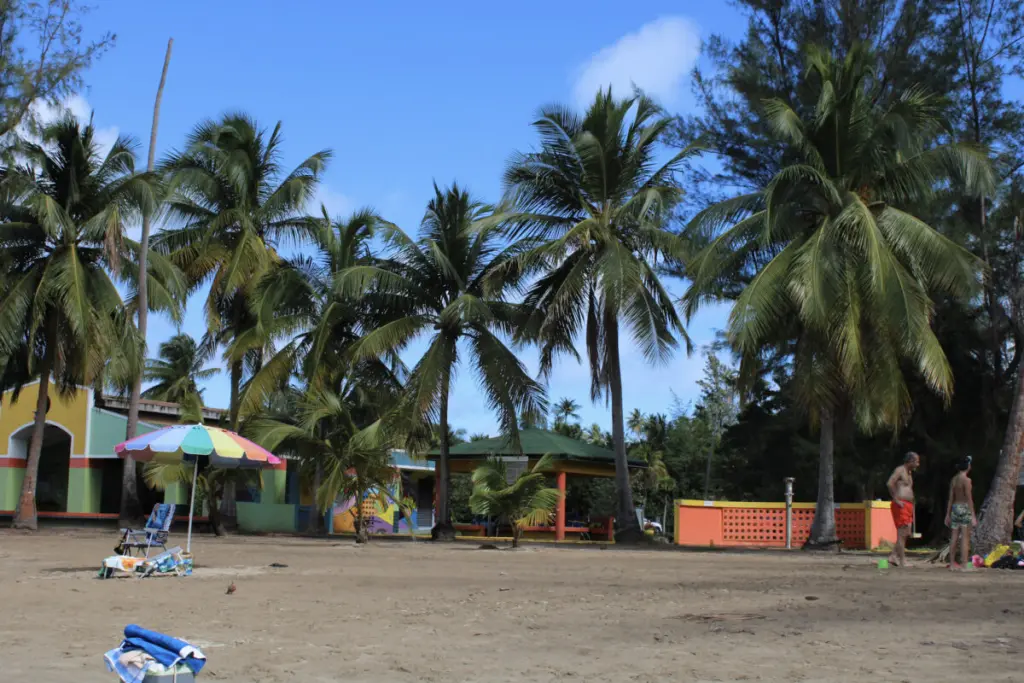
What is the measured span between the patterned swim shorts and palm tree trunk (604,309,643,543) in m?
10.1

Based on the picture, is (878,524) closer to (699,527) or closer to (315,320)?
(699,527)

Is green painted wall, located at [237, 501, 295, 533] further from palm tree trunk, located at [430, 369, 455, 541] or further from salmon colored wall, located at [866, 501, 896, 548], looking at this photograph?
salmon colored wall, located at [866, 501, 896, 548]

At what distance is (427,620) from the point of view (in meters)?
9.08

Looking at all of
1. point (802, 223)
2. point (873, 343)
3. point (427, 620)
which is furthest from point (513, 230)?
point (427, 620)

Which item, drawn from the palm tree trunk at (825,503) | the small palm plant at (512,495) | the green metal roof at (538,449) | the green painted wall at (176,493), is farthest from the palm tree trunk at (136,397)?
the palm tree trunk at (825,503)

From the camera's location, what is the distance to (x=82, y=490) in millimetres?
33625

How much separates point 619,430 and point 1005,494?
8.79 meters

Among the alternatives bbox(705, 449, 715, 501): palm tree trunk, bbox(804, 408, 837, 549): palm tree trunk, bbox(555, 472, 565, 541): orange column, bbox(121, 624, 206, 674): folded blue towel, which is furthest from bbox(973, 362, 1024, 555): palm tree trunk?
bbox(705, 449, 715, 501): palm tree trunk

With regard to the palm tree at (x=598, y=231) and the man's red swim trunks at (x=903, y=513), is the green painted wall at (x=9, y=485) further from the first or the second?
the man's red swim trunks at (x=903, y=513)

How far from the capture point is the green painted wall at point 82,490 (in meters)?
33.6

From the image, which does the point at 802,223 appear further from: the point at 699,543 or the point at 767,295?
the point at 699,543

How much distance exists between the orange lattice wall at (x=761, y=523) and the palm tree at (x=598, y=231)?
1.51 metres

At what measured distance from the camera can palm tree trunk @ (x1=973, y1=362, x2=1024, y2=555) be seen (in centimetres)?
1775

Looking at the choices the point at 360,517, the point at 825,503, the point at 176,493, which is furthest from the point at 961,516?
the point at 176,493
